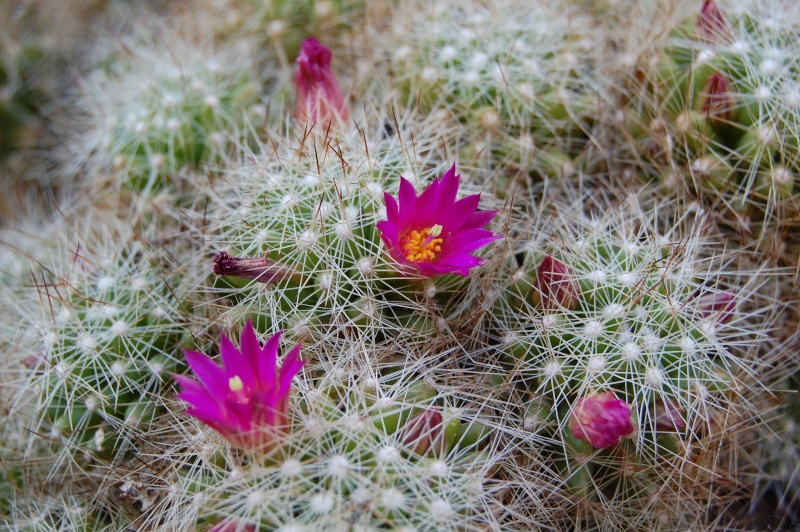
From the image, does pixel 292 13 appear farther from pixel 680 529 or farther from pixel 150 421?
pixel 680 529

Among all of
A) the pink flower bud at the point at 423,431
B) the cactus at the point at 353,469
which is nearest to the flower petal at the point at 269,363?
the cactus at the point at 353,469

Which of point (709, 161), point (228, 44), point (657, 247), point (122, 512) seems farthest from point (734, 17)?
point (122, 512)

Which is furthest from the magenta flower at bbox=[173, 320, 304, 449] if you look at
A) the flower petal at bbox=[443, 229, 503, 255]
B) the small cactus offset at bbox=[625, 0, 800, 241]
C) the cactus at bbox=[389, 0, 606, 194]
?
the small cactus offset at bbox=[625, 0, 800, 241]

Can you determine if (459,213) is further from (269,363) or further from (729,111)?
(729,111)

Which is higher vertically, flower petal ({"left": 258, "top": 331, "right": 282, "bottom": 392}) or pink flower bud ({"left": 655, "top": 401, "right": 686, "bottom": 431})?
flower petal ({"left": 258, "top": 331, "right": 282, "bottom": 392})

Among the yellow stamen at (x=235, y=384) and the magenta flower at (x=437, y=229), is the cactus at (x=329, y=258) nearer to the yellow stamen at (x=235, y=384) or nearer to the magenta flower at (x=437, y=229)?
the magenta flower at (x=437, y=229)

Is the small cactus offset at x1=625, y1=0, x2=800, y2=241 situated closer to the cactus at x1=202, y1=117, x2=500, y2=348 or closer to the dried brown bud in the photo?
the cactus at x1=202, y1=117, x2=500, y2=348
